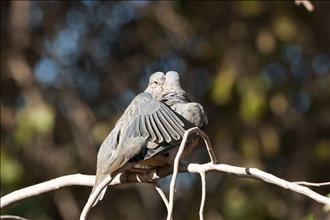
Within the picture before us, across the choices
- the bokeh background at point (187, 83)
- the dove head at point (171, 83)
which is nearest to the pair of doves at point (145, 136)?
the dove head at point (171, 83)

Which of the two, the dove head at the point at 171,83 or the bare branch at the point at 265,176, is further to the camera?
the dove head at the point at 171,83

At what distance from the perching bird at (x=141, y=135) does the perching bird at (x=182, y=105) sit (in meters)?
0.09

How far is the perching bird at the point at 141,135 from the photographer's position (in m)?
2.64

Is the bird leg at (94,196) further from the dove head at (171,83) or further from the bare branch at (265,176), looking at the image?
the dove head at (171,83)

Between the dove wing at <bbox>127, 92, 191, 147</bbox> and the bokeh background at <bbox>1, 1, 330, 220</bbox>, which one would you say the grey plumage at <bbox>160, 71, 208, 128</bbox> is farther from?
the bokeh background at <bbox>1, 1, 330, 220</bbox>

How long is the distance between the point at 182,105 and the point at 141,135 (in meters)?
0.33

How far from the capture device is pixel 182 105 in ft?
9.79

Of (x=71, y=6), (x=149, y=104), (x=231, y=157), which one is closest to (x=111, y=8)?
(x=71, y=6)

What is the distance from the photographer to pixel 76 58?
281 inches

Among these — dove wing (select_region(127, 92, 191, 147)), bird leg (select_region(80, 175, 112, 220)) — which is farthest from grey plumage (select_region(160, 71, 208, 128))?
bird leg (select_region(80, 175, 112, 220))

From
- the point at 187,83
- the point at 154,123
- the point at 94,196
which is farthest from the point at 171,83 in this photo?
the point at 187,83

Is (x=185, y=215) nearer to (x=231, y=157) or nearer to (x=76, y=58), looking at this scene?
(x=231, y=157)

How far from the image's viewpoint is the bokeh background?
21.7 ft

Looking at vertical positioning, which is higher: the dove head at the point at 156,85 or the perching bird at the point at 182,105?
the dove head at the point at 156,85
